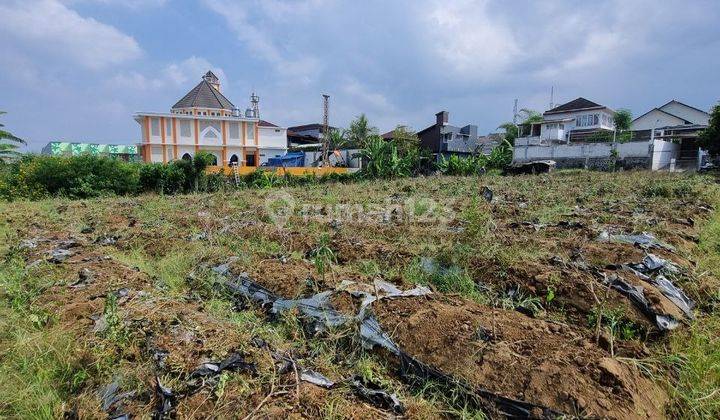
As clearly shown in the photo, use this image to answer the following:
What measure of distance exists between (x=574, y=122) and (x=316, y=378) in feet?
155

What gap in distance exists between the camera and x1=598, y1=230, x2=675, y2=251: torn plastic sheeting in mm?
4789

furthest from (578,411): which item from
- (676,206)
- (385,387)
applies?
(676,206)

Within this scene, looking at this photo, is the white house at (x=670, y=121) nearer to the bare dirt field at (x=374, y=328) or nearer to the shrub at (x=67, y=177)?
the bare dirt field at (x=374, y=328)

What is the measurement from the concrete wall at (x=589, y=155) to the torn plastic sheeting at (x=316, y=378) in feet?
90.9

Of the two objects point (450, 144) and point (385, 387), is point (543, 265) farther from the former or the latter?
point (450, 144)

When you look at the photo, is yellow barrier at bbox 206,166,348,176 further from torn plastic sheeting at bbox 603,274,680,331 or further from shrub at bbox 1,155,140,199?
torn plastic sheeting at bbox 603,274,680,331

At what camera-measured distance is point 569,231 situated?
6.11 m

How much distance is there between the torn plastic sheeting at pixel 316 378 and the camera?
2.46m

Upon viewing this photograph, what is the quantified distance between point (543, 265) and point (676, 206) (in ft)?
22.3

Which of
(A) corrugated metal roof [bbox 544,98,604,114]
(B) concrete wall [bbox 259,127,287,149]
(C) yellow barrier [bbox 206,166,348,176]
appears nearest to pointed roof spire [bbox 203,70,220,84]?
(B) concrete wall [bbox 259,127,287,149]

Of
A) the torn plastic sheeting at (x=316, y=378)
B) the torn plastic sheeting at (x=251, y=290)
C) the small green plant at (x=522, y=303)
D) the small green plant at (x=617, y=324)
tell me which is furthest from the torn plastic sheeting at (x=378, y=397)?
the small green plant at (x=617, y=324)

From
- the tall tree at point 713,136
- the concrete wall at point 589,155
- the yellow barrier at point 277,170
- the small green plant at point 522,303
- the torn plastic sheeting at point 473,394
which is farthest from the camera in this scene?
the concrete wall at point 589,155

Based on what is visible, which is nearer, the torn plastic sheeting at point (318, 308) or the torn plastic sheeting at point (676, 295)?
the torn plastic sheeting at point (318, 308)

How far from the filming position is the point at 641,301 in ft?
10.4
